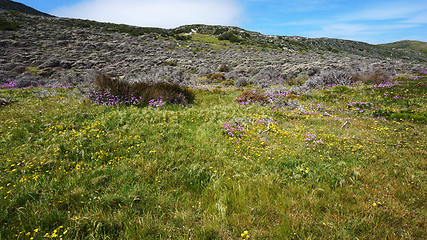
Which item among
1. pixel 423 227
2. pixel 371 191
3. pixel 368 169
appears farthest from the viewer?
pixel 368 169

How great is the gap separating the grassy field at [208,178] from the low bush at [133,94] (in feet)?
7.44

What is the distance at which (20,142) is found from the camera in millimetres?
5465

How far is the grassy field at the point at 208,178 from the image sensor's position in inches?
113

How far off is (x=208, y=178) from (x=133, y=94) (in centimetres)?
802

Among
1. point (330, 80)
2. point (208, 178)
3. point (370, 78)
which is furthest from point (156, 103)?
point (370, 78)

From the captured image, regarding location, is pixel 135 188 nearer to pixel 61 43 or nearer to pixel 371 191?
pixel 371 191

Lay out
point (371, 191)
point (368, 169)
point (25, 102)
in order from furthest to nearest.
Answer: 1. point (25, 102)
2. point (368, 169)
3. point (371, 191)

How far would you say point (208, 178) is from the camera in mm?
4199

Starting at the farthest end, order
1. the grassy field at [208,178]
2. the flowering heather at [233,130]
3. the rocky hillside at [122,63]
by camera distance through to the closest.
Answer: the rocky hillside at [122,63]
the flowering heather at [233,130]
the grassy field at [208,178]

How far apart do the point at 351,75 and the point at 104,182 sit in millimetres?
19061

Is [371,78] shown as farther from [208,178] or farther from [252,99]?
[208,178]

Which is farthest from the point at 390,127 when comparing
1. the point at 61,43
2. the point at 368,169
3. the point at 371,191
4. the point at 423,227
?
the point at 61,43

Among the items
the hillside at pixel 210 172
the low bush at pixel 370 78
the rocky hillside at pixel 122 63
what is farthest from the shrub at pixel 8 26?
the low bush at pixel 370 78

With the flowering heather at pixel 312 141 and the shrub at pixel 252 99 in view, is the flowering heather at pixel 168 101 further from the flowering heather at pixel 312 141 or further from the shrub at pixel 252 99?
the flowering heather at pixel 312 141
